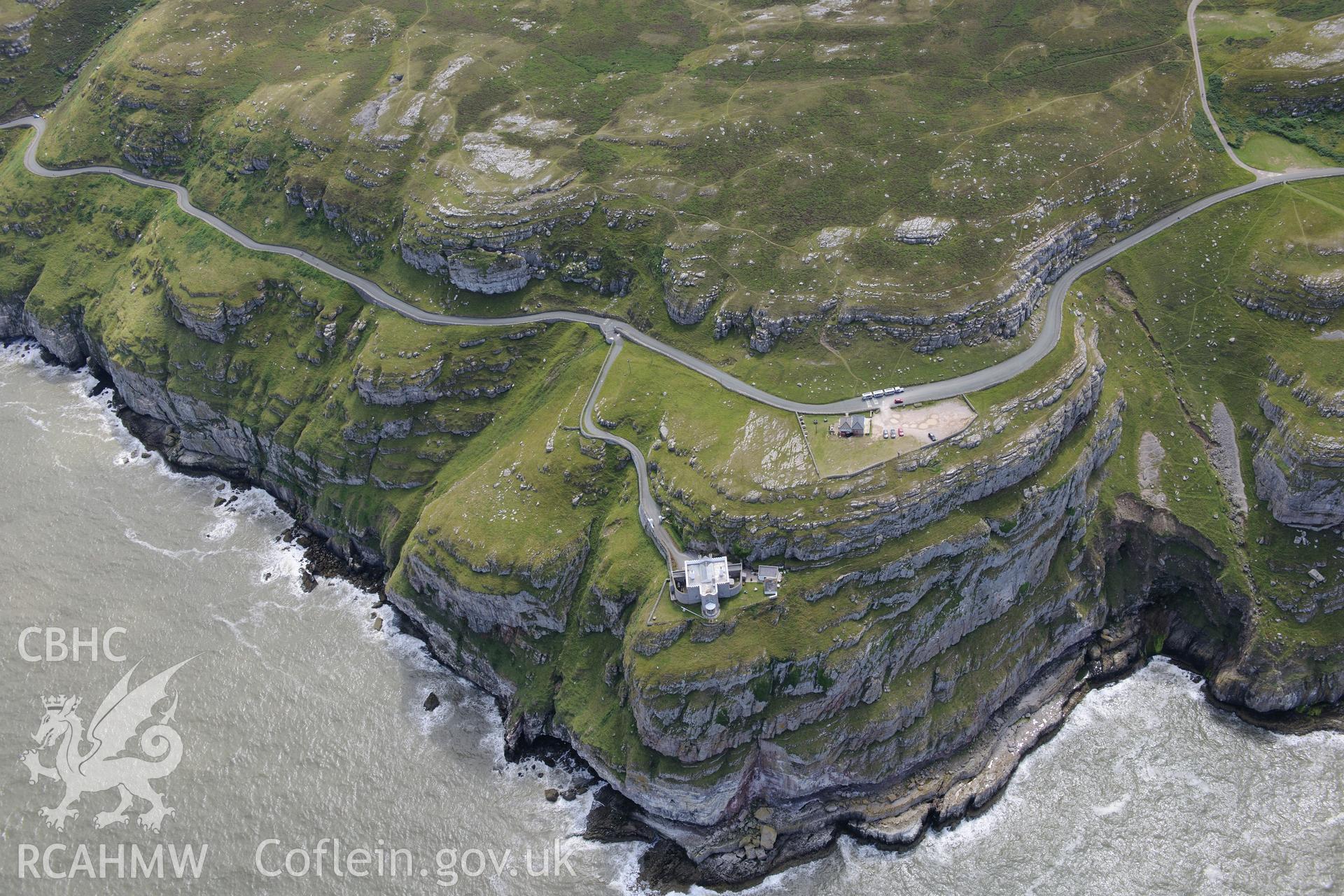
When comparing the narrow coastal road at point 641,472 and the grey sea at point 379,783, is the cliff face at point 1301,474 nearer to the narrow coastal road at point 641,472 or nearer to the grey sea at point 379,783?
the grey sea at point 379,783

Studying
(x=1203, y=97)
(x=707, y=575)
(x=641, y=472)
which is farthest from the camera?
(x=1203, y=97)

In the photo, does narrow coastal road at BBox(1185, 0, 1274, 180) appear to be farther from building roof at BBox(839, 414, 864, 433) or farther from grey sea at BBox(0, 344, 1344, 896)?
grey sea at BBox(0, 344, 1344, 896)

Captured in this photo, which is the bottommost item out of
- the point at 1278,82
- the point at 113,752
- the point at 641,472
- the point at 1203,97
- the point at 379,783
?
the point at 379,783

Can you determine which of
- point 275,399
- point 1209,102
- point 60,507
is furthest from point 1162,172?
point 60,507

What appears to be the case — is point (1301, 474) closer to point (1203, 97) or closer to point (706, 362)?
point (1203, 97)

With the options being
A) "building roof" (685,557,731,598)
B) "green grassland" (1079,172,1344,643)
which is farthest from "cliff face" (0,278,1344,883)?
"building roof" (685,557,731,598)

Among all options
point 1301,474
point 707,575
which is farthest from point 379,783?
point 1301,474

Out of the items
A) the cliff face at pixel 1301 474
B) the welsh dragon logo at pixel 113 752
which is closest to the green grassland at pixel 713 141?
the cliff face at pixel 1301 474
